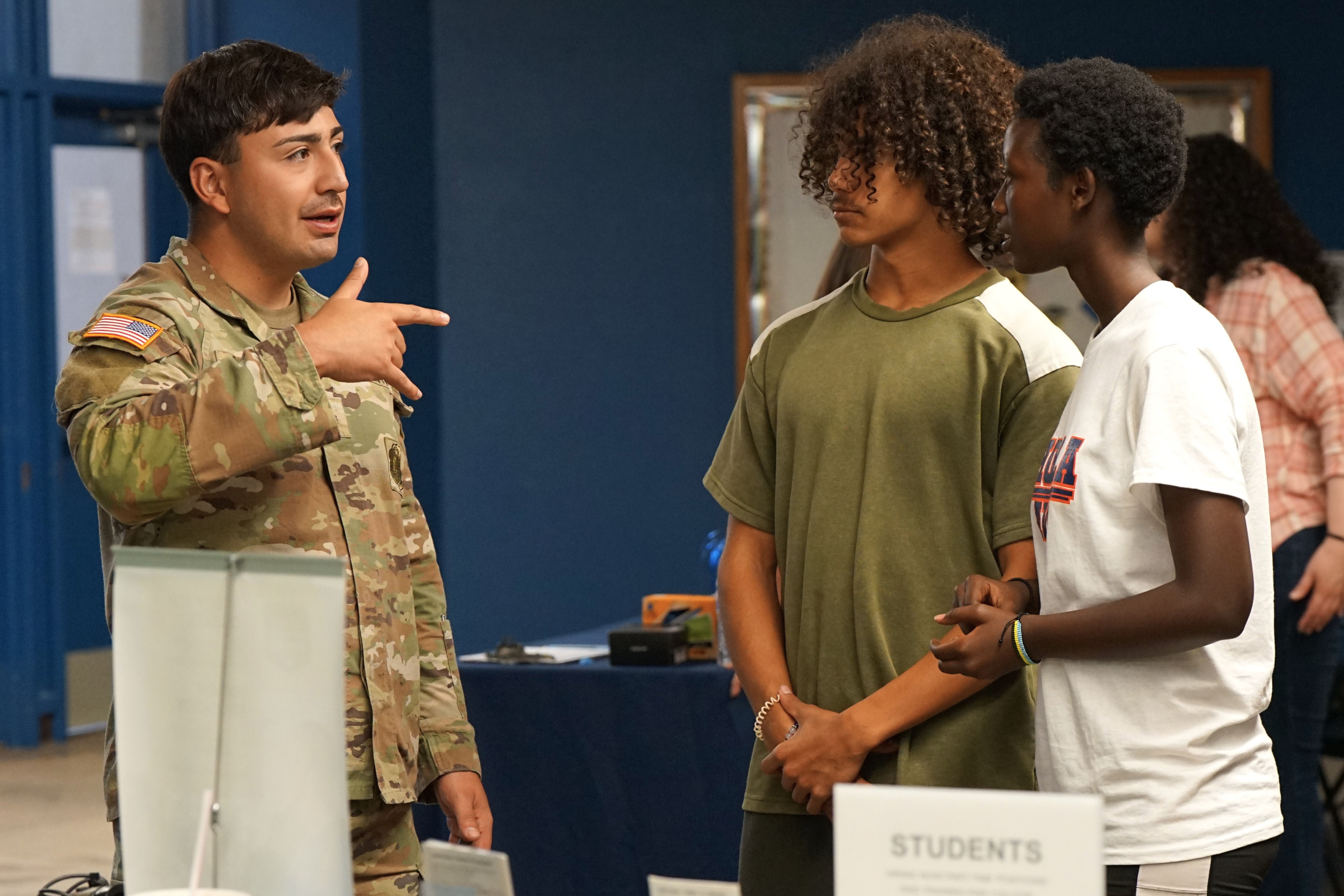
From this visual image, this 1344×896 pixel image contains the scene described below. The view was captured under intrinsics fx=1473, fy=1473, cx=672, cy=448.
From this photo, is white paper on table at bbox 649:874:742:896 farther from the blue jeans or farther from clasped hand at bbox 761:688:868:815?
the blue jeans

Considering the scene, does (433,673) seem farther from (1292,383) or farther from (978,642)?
(1292,383)

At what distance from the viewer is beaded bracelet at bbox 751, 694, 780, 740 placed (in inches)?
68.1

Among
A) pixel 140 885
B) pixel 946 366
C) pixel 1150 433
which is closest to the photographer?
pixel 140 885

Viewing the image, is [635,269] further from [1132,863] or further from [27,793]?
[1132,863]

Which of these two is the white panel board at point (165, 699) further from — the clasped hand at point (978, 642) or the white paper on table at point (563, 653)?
the white paper on table at point (563, 653)

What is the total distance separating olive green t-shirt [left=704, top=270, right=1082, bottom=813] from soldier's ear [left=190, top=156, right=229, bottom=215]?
701mm

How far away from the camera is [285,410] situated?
1371 mm

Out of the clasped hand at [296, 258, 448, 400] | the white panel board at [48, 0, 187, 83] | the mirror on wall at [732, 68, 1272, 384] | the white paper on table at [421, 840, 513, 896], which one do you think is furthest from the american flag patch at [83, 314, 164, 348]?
the white panel board at [48, 0, 187, 83]

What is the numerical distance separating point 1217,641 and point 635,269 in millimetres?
4008

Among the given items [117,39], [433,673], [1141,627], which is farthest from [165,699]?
[117,39]

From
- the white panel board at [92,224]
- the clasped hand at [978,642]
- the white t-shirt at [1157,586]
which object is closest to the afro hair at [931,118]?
the white t-shirt at [1157,586]

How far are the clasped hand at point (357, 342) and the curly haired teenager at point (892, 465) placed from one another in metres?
0.53

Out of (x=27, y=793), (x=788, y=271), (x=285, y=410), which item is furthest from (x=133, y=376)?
(x=27, y=793)

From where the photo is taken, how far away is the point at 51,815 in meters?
4.83
